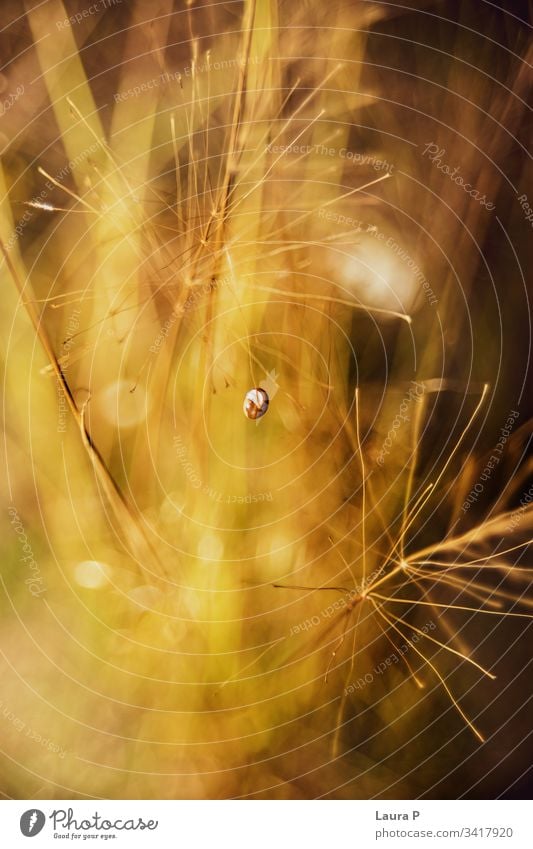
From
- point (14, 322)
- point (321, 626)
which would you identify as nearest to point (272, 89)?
point (14, 322)

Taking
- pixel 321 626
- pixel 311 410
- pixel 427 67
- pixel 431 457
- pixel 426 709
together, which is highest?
pixel 427 67

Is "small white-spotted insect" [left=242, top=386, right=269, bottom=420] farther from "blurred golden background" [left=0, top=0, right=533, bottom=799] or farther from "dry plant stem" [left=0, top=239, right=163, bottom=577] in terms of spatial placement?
"dry plant stem" [left=0, top=239, right=163, bottom=577]

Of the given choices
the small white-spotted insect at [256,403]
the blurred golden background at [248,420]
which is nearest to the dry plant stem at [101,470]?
the blurred golden background at [248,420]

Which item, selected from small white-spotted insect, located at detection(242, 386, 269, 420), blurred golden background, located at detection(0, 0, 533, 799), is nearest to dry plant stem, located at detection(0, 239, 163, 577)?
blurred golden background, located at detection(0, 0, 533, 799)

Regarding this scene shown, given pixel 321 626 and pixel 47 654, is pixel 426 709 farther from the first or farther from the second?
pixel 47 654

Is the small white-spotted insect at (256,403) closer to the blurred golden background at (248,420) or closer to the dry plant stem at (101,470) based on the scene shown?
the blurred golden background at (248,420)

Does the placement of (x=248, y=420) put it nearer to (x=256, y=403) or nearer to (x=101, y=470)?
(x=256, y=403)

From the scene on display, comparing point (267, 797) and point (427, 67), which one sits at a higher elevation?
point (427, 67)

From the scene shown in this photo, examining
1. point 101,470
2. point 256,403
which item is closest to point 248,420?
point 256,403
